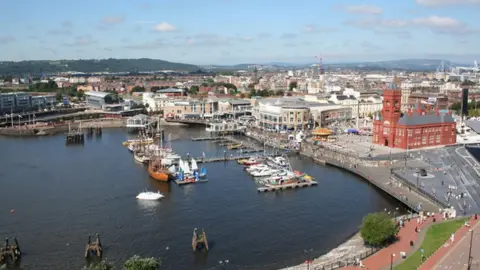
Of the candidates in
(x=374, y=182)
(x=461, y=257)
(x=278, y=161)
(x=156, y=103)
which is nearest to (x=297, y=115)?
(x=278, y=161)

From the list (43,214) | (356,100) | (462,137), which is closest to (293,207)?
(43,214)

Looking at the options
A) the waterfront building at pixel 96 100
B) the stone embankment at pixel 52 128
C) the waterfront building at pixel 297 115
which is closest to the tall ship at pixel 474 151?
the waterfront building at pixel 297 115

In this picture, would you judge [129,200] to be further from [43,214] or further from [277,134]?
[277,134]

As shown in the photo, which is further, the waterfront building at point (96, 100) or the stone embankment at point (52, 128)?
the waterfront building at point (96, 100)

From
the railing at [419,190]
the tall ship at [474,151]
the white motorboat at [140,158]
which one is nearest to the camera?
the railing at [419,190]

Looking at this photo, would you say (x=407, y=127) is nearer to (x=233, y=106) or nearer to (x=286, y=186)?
(x=286, y=186)

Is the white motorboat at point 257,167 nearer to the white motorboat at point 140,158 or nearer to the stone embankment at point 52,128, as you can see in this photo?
the white motorboat at point 140,158

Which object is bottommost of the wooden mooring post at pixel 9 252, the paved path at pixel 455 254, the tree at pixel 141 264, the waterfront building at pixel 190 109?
the wooden mooring post at pixel 9 252
